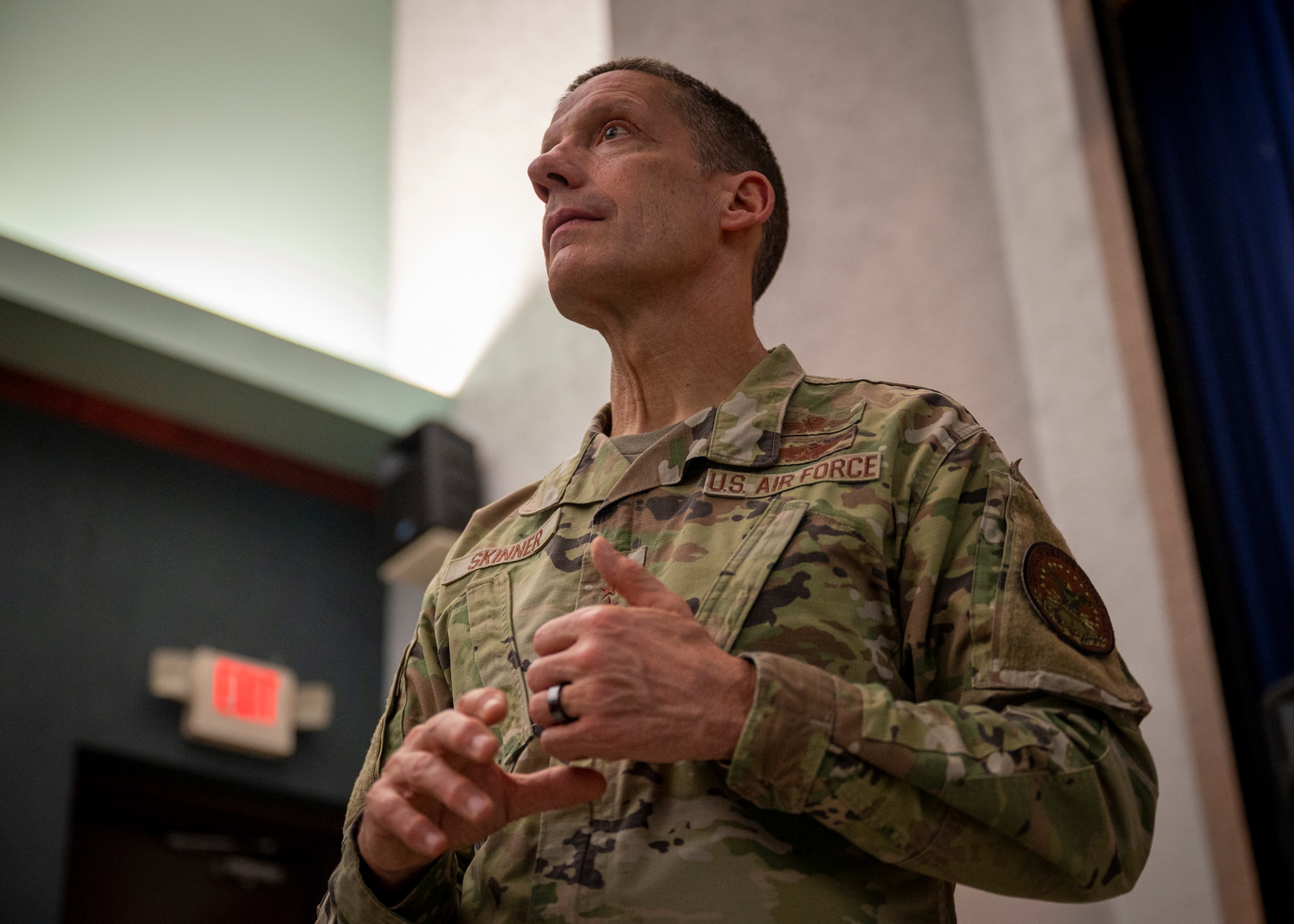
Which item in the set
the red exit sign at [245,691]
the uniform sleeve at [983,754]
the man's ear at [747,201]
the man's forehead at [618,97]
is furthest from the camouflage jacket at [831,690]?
the red exit sign at [245,691]

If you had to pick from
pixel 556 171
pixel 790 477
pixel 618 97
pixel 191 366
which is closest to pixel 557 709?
pixel 790 477

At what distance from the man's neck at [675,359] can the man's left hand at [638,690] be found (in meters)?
0.47

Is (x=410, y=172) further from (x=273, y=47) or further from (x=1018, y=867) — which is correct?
(x=1018, y=867)

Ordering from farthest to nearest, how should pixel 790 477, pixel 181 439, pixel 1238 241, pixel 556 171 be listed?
1. pixel 181 439
2. pixel 1238 241
3. pixel 556 171
4. pixel 790 477

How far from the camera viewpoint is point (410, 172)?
3871mm

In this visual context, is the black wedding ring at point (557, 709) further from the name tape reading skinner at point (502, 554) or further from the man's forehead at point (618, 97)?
the man's forehead at point (618, 97)

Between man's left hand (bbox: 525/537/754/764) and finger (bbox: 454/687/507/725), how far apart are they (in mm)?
24

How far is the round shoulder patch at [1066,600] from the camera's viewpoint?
3.27 ft

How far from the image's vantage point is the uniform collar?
1.19m

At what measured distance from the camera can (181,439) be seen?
3.62 metres

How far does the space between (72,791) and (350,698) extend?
31.6 inches

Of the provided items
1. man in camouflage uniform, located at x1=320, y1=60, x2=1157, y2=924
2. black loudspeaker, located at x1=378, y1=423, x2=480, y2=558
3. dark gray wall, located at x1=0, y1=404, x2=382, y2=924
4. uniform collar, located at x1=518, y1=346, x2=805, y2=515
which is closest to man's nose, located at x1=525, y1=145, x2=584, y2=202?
man in camouflage uniform, located at x1=320, y1=60, x2=1157, y2=924

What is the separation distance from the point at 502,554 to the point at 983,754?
1.80 feet

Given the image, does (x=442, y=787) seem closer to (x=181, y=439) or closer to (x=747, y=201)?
(x=747, y=201)
